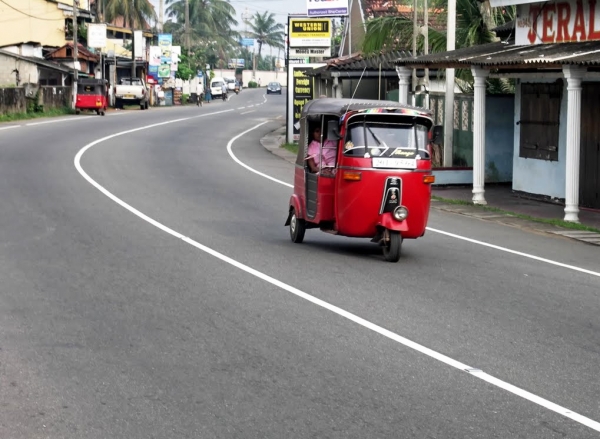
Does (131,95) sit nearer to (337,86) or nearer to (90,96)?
(90,96)

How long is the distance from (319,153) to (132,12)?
276 feet

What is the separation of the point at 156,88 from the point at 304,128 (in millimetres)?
80679

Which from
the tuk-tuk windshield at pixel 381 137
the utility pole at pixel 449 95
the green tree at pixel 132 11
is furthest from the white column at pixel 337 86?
the green tree at pixel 132 11

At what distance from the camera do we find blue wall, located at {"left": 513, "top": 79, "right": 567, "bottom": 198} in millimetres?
23328

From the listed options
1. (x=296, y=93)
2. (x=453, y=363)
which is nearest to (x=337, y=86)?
(x=296, y=93)

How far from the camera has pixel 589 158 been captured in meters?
22.5

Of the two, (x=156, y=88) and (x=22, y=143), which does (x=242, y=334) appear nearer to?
(x=22, y=143)

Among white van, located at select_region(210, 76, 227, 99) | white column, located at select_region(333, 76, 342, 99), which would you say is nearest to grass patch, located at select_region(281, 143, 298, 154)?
white column, located at select_region(333, 76, 342, 99)

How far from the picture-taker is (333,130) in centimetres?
1539

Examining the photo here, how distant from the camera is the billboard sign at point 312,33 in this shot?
4550cm

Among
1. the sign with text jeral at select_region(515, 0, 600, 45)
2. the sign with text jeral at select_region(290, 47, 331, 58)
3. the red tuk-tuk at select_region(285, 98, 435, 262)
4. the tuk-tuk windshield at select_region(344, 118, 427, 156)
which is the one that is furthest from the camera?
the sign with text jeral at select_region(290, 47, 331, 58)

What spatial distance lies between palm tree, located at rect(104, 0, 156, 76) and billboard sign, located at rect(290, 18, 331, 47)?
4823 centimetres

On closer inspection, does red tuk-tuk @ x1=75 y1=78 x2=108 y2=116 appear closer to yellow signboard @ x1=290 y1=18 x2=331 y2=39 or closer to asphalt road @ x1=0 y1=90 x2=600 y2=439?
yellow signboard @ x1=290 y1=18 x2=331 y2=39

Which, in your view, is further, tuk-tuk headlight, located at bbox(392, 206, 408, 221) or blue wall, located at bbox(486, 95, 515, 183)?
blue wall, located at bbox(486, 95, 515, 183)
